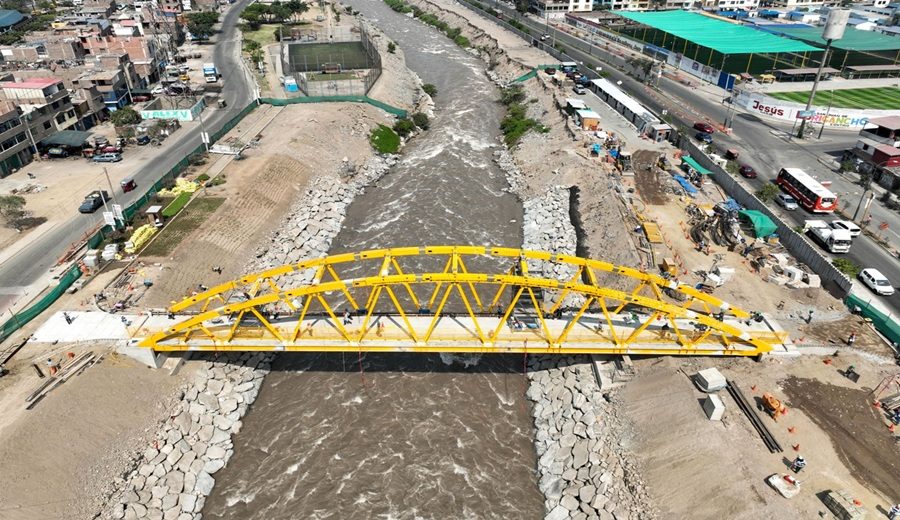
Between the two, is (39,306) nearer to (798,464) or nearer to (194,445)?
(194,445)

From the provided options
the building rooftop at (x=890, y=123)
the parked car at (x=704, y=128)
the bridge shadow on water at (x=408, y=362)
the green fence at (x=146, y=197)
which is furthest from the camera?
the parked car at (x=704, y=128)

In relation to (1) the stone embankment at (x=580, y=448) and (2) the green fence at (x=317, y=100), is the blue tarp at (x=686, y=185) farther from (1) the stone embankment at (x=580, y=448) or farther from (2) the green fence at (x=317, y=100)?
(2) the green fence at (x=317, y=100)

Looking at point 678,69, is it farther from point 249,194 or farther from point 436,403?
point 436,403

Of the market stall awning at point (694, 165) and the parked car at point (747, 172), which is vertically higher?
the market stall awning at point (694, 165)

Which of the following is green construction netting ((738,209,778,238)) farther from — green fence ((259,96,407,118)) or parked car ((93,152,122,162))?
parked car ((93,152,122,162))

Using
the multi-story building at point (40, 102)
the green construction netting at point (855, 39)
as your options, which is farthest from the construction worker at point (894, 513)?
the green construction netting at point (855, 39)

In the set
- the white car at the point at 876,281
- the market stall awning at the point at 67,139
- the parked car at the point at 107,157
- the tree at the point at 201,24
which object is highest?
the tree at the point at 201,24

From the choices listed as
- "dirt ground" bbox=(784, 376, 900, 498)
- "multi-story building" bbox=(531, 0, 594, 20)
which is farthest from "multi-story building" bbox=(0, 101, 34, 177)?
"multi-story building" bbox=(531, 0, 594, 20)

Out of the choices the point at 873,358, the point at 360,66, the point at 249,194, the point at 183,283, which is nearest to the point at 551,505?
the point at 873,358

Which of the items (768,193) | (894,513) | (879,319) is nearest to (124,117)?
(768,193)
